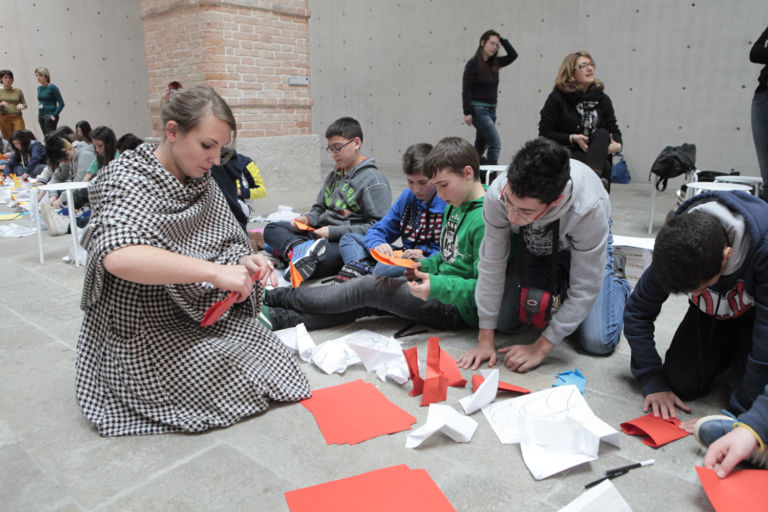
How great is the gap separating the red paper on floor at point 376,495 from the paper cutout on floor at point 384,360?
53cm

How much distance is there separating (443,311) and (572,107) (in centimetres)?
216

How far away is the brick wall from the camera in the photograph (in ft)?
18.1

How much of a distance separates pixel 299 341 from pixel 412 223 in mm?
881

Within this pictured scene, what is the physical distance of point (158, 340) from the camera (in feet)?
5.41

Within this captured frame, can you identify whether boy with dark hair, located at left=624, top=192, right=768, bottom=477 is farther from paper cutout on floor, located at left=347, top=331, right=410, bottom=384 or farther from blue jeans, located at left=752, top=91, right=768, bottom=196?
blue jeans, located at left=752, top=91, right=768, bottom=196

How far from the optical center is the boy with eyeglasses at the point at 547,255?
167 cm

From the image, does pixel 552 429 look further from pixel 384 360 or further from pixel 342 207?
pixel 342 207

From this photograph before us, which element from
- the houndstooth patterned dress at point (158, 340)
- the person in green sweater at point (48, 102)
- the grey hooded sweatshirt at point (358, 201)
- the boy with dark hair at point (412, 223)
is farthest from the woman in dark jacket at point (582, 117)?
the person in green sweater at point (48, 102)

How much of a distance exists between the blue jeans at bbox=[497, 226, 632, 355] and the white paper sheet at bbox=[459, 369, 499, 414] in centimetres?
49

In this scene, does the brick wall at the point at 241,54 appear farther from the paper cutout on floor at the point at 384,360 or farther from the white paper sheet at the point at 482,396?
the white paper sheet at the point at 482,396

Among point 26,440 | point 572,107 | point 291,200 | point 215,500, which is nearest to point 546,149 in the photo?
point 215,500

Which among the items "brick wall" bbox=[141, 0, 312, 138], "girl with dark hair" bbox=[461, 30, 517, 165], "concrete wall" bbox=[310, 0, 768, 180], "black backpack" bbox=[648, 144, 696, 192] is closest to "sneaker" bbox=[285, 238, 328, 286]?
"girl with dark hair" bbox=[461, 30, 517, 165]

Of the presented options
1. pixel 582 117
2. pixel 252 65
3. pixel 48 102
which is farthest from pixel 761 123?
pixel 48 102

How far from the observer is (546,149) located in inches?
64.8
